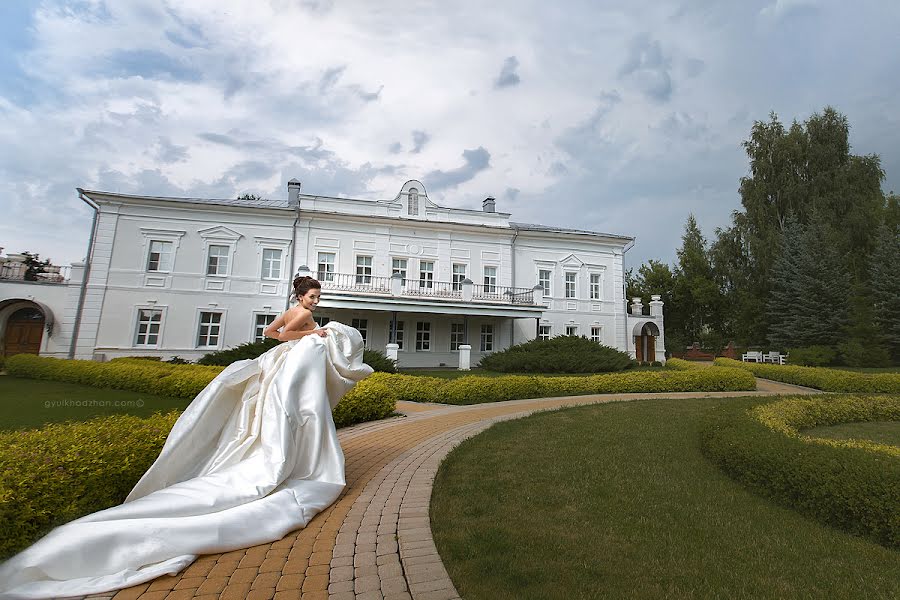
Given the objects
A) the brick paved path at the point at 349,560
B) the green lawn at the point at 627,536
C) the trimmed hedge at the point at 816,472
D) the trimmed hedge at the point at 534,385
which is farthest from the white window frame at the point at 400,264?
the brick paved path at the point at 349,560

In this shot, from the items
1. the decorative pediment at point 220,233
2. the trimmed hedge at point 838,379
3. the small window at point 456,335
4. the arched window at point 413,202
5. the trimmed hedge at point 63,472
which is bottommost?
the trimmed hedge at point 63,472

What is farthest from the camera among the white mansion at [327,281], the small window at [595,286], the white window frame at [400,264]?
the small window at [595,286]

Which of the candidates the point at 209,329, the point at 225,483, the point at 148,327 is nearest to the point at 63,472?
the point at 225,483

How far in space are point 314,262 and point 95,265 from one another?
9.06 metres

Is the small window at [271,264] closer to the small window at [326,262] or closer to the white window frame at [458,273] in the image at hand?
the small window at [326,262]

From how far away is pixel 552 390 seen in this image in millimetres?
12758

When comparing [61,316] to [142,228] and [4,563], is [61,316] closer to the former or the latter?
[142,228]

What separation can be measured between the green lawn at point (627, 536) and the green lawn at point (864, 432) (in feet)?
12.4

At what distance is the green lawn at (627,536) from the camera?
2.58 m

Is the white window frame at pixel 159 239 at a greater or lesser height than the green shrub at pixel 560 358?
greater

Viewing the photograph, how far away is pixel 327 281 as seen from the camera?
19.8 m

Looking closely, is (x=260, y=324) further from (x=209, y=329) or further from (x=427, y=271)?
(x=427, y=271)

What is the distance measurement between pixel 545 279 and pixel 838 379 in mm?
12551

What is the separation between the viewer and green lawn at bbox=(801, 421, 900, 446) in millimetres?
7221
